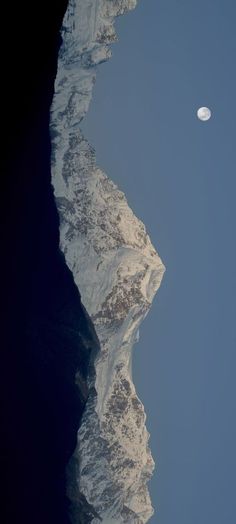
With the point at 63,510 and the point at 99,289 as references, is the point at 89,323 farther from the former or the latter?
the point at 99,289

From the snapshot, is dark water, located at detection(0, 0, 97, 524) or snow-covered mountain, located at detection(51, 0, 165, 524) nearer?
dark water, located at detection(0, 0, 97, 524)

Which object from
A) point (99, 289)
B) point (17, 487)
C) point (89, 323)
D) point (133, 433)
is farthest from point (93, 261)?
point (17, 487)

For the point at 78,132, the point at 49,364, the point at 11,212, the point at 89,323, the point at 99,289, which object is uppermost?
the point at 78,132

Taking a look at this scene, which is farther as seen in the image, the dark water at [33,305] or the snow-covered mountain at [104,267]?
the snow-covered mountain at [104,267]
